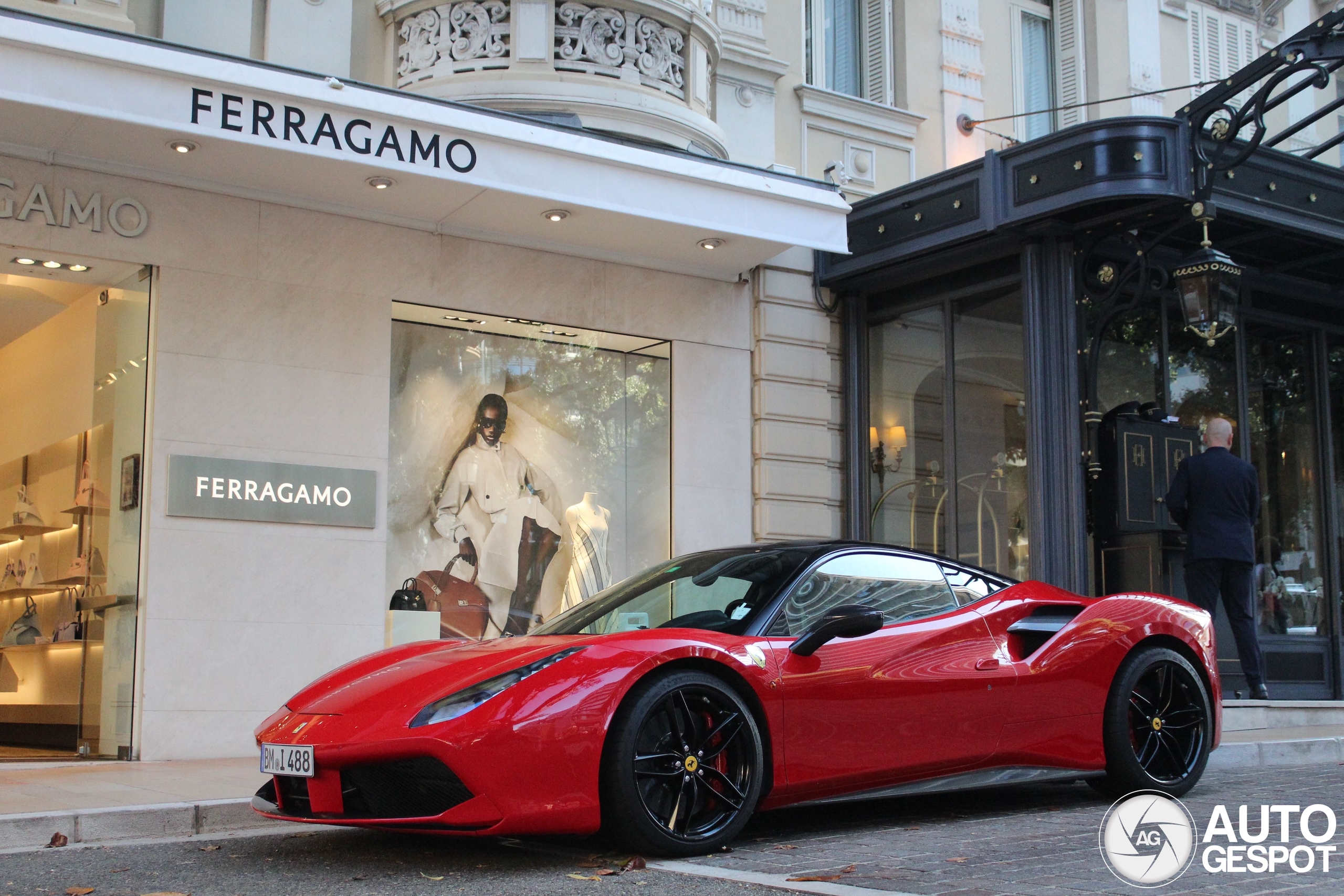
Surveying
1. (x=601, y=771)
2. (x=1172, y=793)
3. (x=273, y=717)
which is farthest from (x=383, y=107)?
(x=1172, y=793)

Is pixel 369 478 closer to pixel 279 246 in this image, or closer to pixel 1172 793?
pixel 279 246

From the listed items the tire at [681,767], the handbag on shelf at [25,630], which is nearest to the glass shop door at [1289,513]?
the tire at [681,767]

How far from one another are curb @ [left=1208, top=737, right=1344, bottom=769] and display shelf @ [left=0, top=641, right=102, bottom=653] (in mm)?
7364

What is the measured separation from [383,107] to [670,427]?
406 centimetres

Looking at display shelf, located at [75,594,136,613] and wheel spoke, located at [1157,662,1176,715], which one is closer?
wheel spoke, located at [1157,662,1176,715]

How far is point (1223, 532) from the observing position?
966cm

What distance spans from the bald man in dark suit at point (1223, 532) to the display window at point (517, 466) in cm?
425

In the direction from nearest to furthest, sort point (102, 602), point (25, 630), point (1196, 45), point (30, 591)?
1. point (102, 602)
2. point (25, 630)
3. point (30, 591)
4. point (1196, 45)

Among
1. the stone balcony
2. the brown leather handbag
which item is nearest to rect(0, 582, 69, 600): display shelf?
the brown leather handbag

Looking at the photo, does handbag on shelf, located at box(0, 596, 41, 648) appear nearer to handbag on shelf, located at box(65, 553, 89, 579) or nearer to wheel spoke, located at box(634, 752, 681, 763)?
handbag on shelf, located at box(65, 553, 89, 579)

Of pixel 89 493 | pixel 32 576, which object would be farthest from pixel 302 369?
pixel 32 576

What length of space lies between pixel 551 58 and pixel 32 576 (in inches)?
229

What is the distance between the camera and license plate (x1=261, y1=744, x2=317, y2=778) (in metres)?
4.60

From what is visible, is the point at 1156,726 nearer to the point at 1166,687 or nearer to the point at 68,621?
the point at 1166,687
